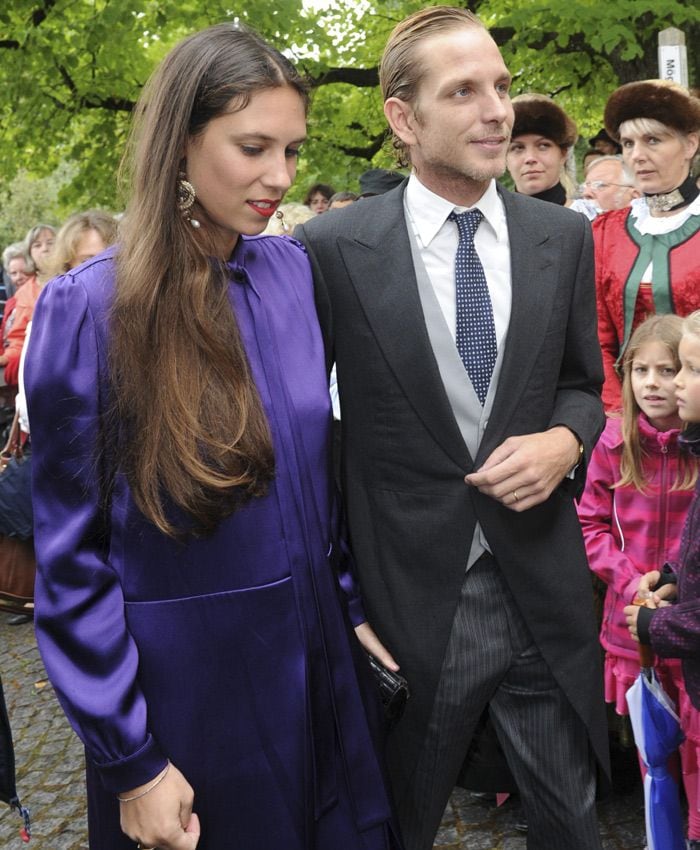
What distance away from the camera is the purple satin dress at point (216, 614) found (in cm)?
169

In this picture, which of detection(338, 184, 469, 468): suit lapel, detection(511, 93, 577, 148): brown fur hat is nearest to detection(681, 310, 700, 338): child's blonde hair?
detection(338, 184, 469, 468): suit lapel

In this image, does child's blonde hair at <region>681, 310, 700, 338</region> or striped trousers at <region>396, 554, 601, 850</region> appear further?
child's blonde hair at <region>681, 310, 700, 338</region>

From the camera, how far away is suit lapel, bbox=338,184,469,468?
215 cm

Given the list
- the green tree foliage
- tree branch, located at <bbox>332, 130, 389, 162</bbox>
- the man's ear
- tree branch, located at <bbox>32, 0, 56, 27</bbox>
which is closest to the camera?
the man's ear

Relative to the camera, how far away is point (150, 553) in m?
1.76

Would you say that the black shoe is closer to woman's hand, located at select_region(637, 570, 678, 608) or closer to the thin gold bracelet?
woman's hand, located at select_region(637, 570, 678, 608)

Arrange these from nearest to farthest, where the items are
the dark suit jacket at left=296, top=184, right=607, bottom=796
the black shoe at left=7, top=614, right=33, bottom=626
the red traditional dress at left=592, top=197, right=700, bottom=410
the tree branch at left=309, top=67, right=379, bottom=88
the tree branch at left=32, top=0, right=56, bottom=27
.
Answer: the dark suit jacket at left=296, top=184, right=607, bottom=796
the red traditional dress at left=592, top=197, right=700, bottom=410
the black shoe at left=7, top=614, right=33, bottom=626
the tree branch at left=32, top=0, right=56, bottom=27
the tree branch at left=309, top=67, right=379, bottom=88

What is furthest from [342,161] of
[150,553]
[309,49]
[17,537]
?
[150,553]

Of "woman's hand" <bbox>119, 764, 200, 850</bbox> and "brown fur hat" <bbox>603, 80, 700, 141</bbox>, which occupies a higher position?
"brown fur hat" <bbox>603, 80, 700, 141</bbox>

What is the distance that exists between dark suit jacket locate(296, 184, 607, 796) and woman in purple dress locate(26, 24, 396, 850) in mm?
292

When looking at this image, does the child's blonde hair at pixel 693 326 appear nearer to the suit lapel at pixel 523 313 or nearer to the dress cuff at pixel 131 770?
the suit lapel at pixel 523 313

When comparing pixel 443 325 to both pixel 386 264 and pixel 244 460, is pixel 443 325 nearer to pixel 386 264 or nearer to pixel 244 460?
pixel 386 264

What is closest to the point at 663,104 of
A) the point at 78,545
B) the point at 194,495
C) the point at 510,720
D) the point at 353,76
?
the point at 510,720

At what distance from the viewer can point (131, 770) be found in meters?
1.69
